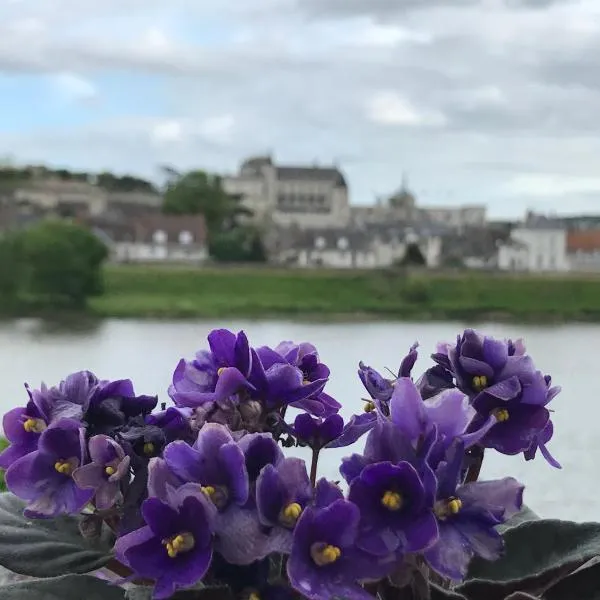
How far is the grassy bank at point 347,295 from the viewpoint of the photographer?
11.3 feet

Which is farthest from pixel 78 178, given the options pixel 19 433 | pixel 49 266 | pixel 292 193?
pixel 19 433

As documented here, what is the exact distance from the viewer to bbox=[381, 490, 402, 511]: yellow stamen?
33cm

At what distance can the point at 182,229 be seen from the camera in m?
4.16

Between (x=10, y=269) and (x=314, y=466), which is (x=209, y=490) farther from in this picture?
(x=10, y=269)

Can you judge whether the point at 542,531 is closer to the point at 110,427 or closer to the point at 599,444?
the point at 110,427

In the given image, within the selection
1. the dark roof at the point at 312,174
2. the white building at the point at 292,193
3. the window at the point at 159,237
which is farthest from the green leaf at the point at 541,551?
the dark roof at the point at 312,174

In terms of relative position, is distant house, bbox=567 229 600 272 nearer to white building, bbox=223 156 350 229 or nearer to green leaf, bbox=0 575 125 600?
white building, bbox=223 156 350 229

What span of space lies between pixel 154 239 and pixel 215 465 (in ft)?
12.7

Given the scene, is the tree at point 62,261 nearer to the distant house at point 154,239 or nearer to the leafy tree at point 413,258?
the distant house at point 154,239

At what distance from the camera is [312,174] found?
5.97 meters

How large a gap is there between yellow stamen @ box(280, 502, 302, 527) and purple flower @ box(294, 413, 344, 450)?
0.07m

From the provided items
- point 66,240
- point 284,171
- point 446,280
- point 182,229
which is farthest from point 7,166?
point 284,171

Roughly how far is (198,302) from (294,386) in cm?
313

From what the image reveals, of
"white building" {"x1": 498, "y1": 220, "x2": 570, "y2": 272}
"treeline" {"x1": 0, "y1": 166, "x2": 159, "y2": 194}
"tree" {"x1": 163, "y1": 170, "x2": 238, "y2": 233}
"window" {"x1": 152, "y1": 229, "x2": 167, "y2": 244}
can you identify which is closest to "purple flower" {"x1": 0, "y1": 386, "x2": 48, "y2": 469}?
"treeline" {"x1": 0, "y1": 166, "x2": 159, "y2": 194}
